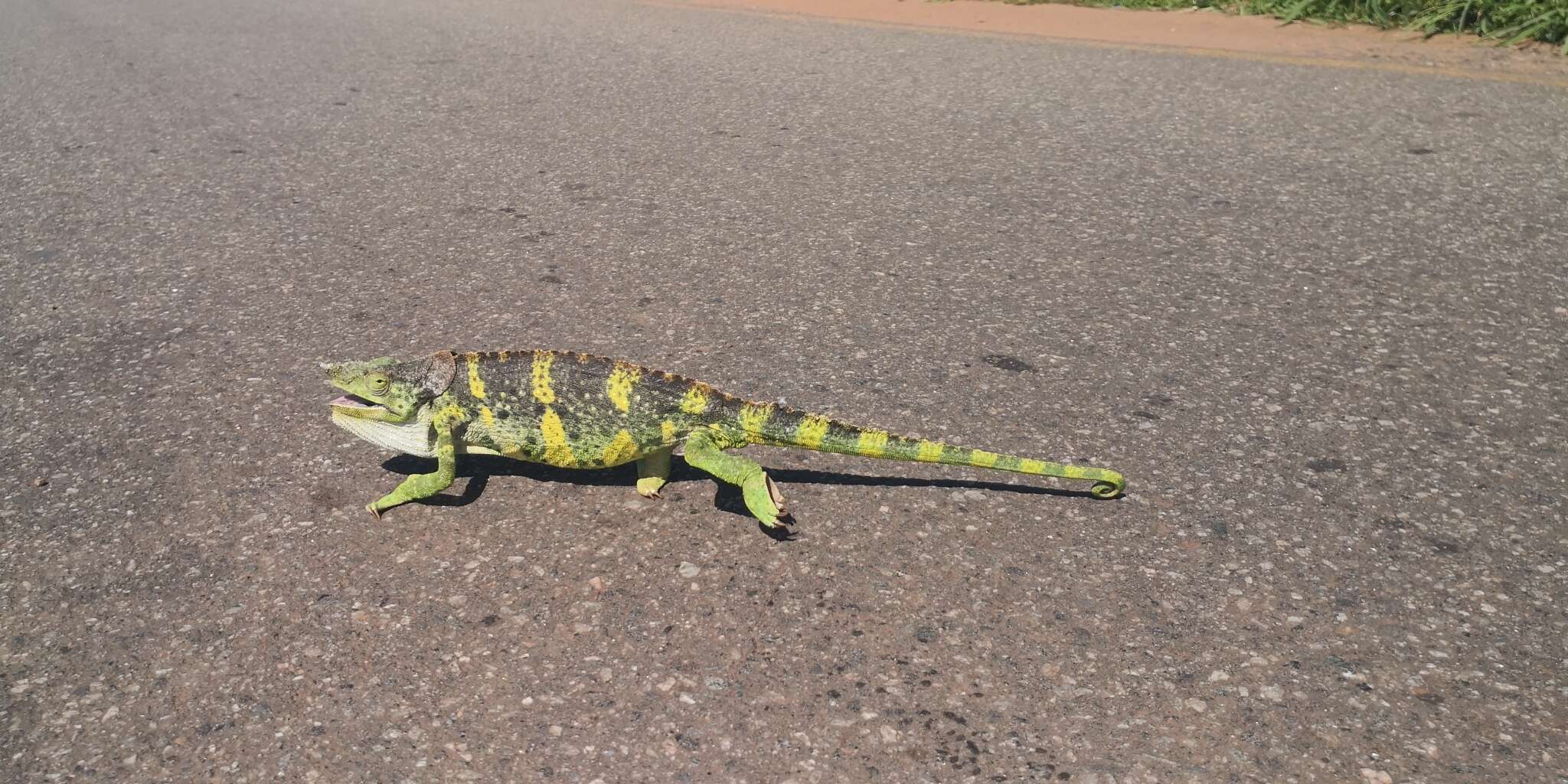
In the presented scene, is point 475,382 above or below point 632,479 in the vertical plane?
above

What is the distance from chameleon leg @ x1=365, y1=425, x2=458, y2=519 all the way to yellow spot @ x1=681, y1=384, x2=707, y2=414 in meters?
0.69

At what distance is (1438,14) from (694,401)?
830cm

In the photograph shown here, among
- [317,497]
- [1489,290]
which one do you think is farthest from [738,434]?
[1489,290]

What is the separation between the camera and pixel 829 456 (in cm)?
407

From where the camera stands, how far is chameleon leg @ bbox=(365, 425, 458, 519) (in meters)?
3.67

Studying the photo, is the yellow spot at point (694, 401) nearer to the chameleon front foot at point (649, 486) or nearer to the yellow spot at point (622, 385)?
the yellow spot at point (622, 385)

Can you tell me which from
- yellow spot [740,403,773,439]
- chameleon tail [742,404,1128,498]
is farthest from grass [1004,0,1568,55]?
yellow spot [740,403,773,439]

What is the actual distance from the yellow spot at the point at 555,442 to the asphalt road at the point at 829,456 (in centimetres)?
17

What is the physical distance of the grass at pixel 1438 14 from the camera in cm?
901

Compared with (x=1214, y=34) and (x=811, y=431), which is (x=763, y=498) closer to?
(x=811, y=431)

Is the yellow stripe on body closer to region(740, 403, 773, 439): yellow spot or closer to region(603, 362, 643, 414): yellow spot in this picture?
region(603, 362, 643, 414): yellow spot

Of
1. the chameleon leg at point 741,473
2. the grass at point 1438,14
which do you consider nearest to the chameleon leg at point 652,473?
the chameleon leg at point 741,473

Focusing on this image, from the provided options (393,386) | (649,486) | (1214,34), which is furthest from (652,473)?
(1214,34)

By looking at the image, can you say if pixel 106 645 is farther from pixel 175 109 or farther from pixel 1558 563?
pixel 175 109
